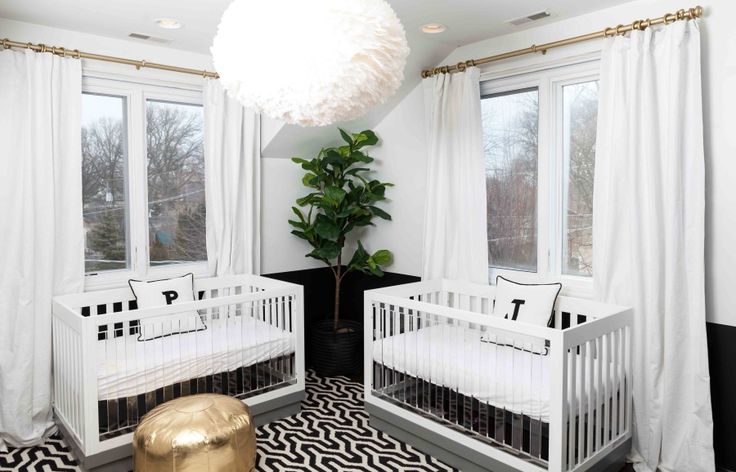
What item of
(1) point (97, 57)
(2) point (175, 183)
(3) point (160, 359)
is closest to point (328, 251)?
(2) point (175, 183)

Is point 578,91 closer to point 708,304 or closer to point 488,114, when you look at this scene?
point 488,114

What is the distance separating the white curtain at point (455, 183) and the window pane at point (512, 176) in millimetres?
174

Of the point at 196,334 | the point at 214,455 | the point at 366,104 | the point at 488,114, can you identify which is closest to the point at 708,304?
the point at 488,114

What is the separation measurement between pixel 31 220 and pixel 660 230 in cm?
320

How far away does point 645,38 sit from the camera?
103 inches

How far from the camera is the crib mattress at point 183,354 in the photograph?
2605 mm

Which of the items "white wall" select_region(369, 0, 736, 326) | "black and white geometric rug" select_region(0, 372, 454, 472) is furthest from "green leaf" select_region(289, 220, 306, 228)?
"white wall" select_region(369, 0, 736, 326)

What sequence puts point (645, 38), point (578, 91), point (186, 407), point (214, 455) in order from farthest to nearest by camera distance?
point (578, 91) < point (645, 38) < point (186, 407) < point (214, 455)

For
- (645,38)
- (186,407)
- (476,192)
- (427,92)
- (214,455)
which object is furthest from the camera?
(427,92)

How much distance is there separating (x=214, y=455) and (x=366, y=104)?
1400mm

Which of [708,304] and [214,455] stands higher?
[708,304]

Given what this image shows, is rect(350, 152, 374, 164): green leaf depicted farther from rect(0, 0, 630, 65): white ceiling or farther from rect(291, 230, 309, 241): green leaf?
rect(0, 0, 630, 65): white ceiling

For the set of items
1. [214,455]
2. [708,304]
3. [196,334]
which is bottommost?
[214,455]

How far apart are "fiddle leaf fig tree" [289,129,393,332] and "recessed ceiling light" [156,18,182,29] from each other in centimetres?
121
